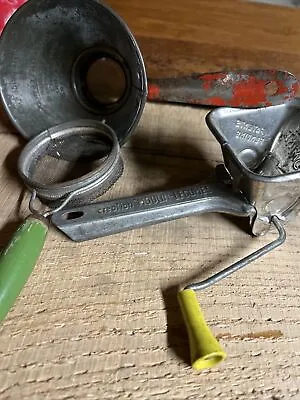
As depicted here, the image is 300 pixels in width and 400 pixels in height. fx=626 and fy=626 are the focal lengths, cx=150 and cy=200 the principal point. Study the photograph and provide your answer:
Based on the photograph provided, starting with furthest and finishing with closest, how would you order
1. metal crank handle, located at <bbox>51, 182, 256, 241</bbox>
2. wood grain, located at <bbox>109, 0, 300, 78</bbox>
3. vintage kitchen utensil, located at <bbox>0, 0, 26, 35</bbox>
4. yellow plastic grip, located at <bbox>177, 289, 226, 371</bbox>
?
wood grain, located at <bbox>109, 0, 300, 78</bbox> < vintage kitchen utensil, located at <bbox>0, 0, 26, 35</bbox> < metal crank handle, located at <bbox>51, 182, 256, 241</bbox> < yellow plastic grip, located at <bbox>177, 289, 226, 371</bbox>

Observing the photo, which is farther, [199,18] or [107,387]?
[199,18]

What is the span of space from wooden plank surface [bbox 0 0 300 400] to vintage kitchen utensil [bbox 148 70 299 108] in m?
0.05

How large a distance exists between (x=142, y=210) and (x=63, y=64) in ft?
0.70

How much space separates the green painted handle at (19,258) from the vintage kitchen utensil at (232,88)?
0.25 m

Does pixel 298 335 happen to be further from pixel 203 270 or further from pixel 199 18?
pixel 199 18

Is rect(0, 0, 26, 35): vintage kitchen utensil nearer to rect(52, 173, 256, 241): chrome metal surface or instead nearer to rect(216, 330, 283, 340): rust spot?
rect(52, 173, 256, 241): chrome metal surface

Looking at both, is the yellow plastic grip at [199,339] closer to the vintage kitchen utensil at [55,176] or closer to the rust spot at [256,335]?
the rust spot at [256,335]

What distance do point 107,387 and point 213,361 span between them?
80 mm

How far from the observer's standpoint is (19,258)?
500 mm

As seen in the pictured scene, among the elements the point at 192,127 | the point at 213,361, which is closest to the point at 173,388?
the point at 213,361

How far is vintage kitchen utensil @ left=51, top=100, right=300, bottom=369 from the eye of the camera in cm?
52

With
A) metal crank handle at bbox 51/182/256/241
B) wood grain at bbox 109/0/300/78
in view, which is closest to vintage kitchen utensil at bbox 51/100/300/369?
metal crank handle at bbox 51/182/256/241

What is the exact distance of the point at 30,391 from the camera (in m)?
0.43

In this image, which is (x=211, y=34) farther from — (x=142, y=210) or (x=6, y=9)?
(x=142, y=210)
